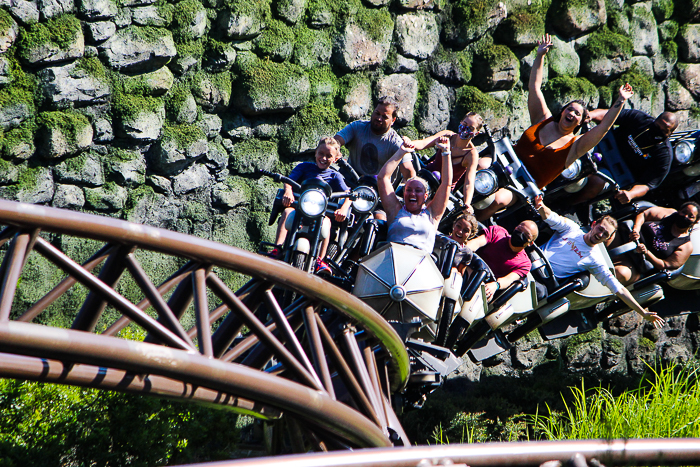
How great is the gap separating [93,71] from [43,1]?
607mm

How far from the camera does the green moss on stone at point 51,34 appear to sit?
15.8ft

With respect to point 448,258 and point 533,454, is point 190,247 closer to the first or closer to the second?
point 533,454

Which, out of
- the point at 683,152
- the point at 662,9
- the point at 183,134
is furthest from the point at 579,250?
the point at 662,9

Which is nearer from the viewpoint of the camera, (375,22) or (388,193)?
(388,193)

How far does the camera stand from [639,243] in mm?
5660

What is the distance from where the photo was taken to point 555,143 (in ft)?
17.9

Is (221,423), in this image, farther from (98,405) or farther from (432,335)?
(432,335)

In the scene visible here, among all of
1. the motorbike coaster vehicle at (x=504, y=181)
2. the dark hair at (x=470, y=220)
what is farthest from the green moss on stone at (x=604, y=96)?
the dark hair at (x=470, y=220)

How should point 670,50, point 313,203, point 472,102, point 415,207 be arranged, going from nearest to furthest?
point 313,203, point 415,207, point 472,102, point 670,50

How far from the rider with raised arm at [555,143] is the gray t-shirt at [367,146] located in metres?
0.94

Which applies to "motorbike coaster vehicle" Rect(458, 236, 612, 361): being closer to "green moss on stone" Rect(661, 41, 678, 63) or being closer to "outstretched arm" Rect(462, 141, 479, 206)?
Result: "outstretched arm" Rect(462, 141, 479, 206)

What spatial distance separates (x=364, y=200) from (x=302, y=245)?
0.70 m

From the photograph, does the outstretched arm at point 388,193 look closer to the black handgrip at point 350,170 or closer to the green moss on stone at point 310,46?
the black handgrip at point 350,170

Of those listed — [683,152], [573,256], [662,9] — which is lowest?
[573,256]
